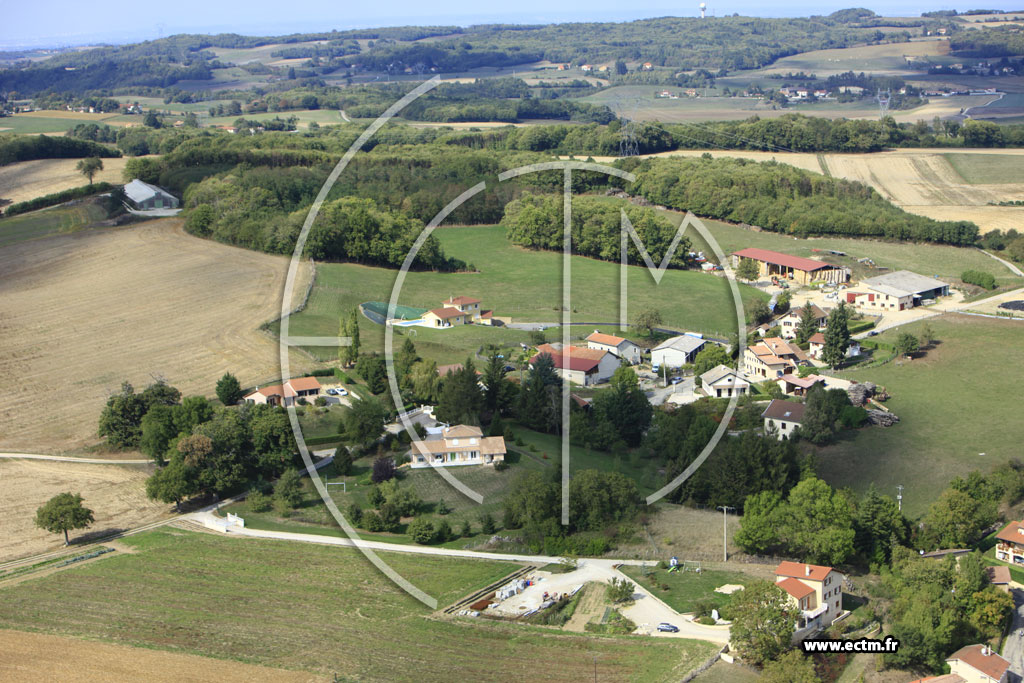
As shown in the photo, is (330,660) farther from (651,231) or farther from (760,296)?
(651,231)

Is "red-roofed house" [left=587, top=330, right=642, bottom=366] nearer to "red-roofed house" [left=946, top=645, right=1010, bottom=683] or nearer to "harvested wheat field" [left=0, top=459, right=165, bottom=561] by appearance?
"harvested wheat field" [left=0, top=459, right=165, bottom=561]

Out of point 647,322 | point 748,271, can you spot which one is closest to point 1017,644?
point 647,322

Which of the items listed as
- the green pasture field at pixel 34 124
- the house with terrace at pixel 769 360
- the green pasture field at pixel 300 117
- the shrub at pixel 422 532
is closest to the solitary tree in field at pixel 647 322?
the house with terrace at pixel 769 360

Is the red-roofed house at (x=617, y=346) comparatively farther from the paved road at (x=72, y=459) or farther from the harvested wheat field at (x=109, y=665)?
the harvested wheat field at (x=109, y=665)

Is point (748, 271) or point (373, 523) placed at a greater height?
point (748, 271)

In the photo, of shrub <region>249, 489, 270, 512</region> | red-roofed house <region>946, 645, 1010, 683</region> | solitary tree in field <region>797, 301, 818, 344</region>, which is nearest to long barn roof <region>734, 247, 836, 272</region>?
solitary tree in field <region>797, 301, 818, 344</region>

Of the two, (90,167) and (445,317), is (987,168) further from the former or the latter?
(90,167)
